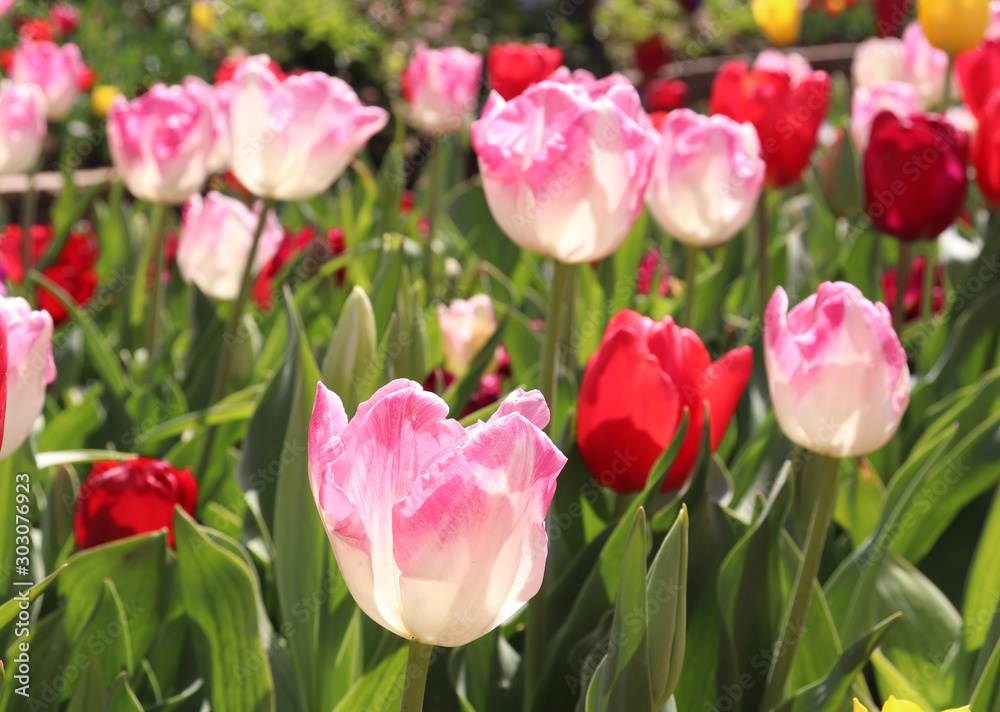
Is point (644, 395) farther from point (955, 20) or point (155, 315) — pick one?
point (955, 20)

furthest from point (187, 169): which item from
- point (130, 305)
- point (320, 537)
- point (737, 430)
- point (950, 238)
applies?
point (950, 238)

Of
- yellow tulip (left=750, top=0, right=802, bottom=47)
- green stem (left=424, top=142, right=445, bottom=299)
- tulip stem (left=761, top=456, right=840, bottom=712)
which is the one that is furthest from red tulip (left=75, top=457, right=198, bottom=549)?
yellow tulip (left=750, top=0, right=802, bottom=47)

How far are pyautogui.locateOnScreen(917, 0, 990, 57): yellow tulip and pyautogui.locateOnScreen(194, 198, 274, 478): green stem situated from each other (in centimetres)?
118

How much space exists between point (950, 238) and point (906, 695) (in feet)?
4.27

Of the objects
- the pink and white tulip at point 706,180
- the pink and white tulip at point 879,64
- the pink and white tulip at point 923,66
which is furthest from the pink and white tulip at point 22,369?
the pink and white tulip at point 879,64

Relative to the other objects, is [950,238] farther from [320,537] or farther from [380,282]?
[320,537]

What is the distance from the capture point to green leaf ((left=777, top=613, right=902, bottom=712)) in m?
0.86

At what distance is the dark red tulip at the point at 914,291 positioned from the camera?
1.76 meters

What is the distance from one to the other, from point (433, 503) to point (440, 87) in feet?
6.55

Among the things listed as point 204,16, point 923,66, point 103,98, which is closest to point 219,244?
point 923,66

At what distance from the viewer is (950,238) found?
2.11 metres

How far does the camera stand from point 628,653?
2.44ft

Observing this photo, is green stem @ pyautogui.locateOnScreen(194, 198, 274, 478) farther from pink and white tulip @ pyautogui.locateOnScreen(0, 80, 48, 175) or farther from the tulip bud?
pink and white tulip @ pyautogui.locateOnScreen(0, 80, 48, 175)

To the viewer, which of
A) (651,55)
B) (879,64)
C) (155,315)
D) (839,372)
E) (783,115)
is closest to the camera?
(839,372)
